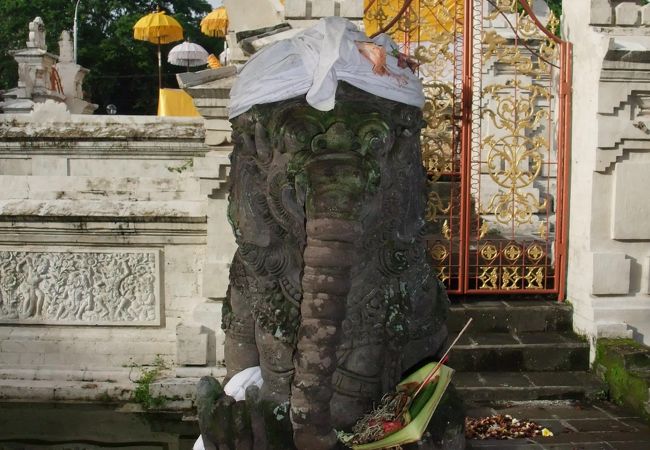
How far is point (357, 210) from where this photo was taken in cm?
238

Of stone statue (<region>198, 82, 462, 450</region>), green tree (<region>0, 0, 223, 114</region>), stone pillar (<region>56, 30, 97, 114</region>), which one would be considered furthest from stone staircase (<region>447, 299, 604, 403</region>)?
green tree (<region>0, 0, 223, 114</region>)

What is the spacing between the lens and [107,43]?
103 ft

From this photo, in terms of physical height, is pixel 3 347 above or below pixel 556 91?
below

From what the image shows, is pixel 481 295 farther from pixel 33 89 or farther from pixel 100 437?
pixel 33 89

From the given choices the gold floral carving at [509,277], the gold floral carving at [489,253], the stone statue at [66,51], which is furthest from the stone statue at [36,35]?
the gold floral carving at [509,277]

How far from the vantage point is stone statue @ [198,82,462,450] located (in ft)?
7.68

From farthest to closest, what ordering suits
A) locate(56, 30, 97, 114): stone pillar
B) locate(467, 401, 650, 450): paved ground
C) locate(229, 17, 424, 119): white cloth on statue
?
locate(56, 30, 97, 114): stone pillar → locate(467, 401, 650, 450): paved ground → locate(229, 17, 424, 119): white cloth on statue

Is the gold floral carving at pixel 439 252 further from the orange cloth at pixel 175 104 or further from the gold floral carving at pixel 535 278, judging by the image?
the orange cloth at pixel 175 104

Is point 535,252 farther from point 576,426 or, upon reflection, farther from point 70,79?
point 70,79

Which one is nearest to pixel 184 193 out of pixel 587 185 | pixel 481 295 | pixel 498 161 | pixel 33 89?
pixel 481 295

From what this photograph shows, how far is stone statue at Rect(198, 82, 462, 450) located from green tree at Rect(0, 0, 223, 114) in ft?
95.5

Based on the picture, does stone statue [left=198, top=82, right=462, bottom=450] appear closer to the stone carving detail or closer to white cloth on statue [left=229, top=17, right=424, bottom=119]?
white cloth on statue [left=229, top=17, right=424, bottom=119]

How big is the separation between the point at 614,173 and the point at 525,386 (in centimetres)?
→ 171

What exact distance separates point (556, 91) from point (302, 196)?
158 inches
